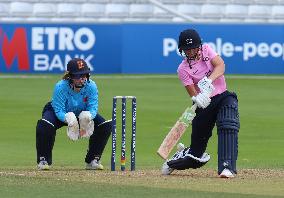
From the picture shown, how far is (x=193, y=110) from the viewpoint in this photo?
38.1ft

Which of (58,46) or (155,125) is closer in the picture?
(155,125)

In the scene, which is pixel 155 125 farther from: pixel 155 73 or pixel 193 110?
pixel 155 73

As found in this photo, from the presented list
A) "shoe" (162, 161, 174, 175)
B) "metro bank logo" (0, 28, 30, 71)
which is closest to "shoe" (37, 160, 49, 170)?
"shoe" (162, 161, 174, 175)

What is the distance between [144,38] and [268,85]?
14.0 ft

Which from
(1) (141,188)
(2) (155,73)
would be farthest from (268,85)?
(1) (141,188)

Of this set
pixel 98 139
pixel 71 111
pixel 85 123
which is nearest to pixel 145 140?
pixel 98 139

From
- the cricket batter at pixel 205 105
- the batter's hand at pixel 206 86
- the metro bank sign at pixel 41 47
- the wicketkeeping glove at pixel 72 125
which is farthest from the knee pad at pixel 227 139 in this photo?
the metro bank sign at pixel 41 47

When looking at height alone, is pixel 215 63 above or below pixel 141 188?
above

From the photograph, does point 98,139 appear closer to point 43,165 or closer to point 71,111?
point 71,111

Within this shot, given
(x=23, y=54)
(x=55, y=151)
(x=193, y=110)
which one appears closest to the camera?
(x=193, y=110)

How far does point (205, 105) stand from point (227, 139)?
16.3 inches

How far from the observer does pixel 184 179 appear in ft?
37.3

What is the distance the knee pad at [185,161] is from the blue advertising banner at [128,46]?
53.9 ft

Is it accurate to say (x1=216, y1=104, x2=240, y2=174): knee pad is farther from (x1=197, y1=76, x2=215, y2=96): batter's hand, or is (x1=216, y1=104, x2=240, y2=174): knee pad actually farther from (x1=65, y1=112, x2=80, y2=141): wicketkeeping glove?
(x1=65, y1=112, x2=80, y2=141): wicketkeeping glove
